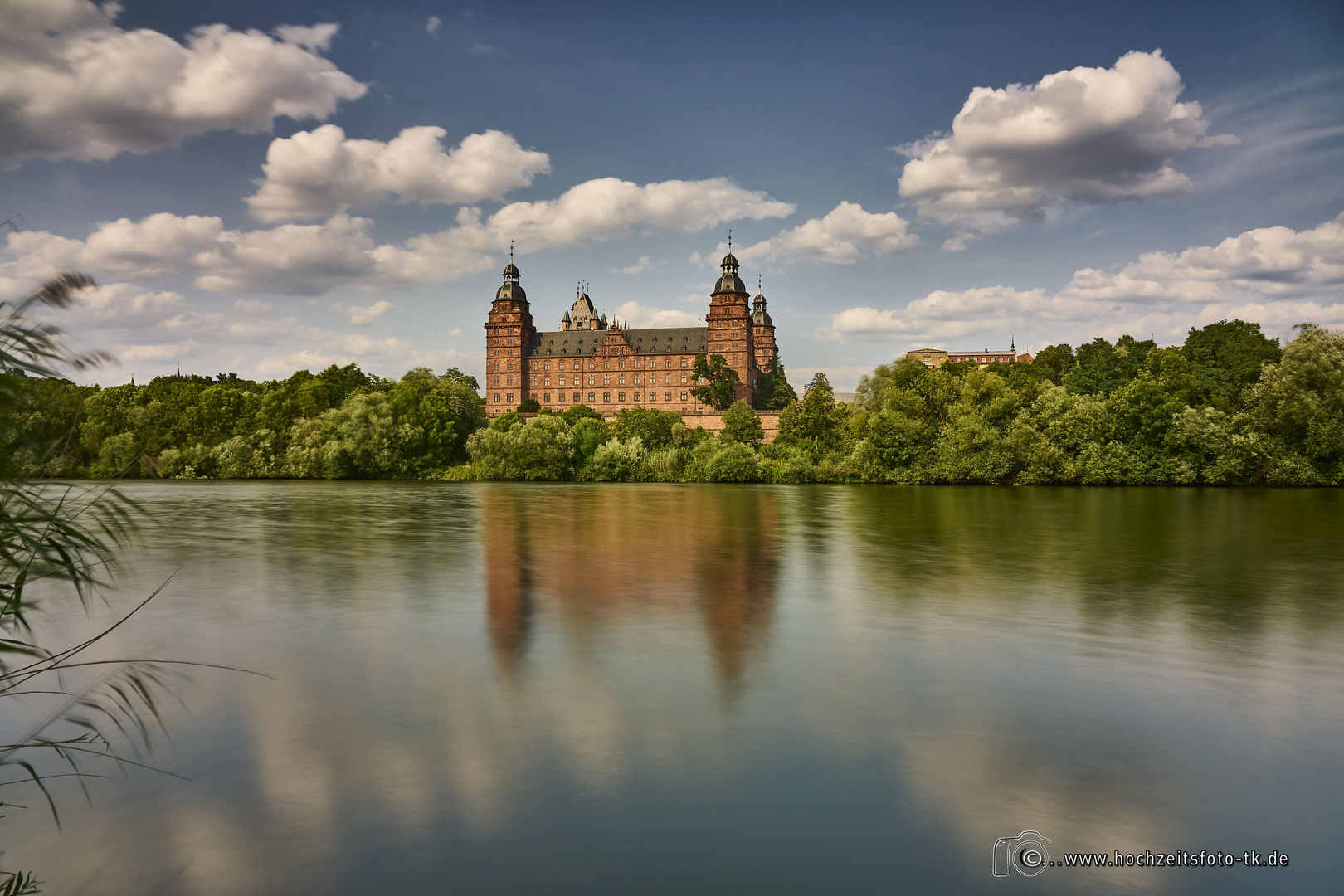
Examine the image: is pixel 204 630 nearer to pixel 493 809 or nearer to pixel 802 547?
pixel 493 809

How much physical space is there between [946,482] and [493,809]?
5272cm

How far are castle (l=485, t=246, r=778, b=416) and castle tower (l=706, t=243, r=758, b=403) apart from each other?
0.14 m

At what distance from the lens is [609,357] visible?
413ft

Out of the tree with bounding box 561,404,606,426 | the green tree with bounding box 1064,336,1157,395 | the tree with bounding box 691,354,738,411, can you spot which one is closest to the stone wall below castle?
the tree with bounding box 691,354,738,411

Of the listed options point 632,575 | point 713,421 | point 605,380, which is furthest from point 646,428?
point 632,575

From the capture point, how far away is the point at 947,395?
54.3 m

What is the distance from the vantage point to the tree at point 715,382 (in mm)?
98562

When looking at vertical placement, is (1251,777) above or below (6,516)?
below

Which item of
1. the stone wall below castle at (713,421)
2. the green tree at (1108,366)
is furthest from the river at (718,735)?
the stone wall below castle at (713,421)

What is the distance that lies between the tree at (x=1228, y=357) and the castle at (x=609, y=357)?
68.3 meters

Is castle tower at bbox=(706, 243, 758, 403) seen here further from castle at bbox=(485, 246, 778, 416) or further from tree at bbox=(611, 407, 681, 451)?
tree at bbox=(611, 407, 681, 451)

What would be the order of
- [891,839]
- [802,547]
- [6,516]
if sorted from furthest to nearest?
[802,547] < [891,839] < [6,516]

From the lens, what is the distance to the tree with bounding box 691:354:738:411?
3880 inches

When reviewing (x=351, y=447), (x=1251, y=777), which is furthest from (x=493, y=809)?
(x=351, y=447)
